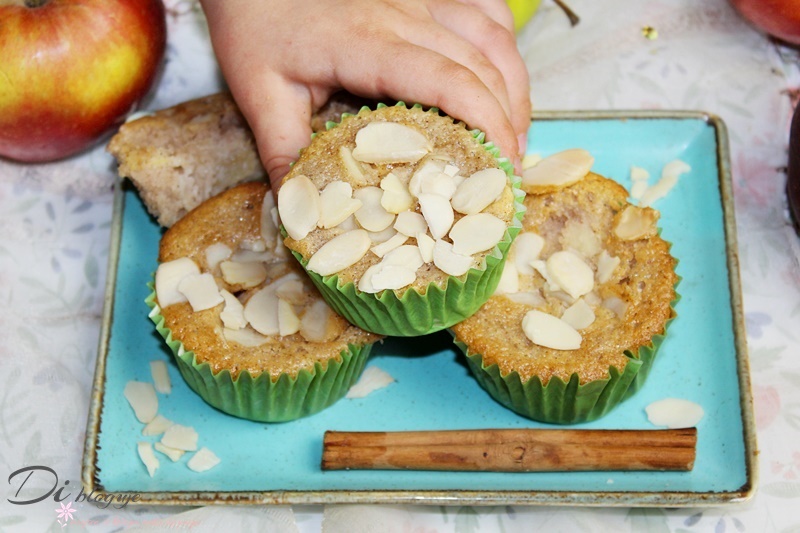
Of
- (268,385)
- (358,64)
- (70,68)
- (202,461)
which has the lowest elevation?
(202,461)

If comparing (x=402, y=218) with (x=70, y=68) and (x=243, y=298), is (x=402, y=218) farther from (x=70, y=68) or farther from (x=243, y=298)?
(x=70, y=68)

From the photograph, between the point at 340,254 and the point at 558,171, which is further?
the point at 558,171

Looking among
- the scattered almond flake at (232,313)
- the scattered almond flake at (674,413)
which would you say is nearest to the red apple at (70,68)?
the scattered almond flake at (232,313)

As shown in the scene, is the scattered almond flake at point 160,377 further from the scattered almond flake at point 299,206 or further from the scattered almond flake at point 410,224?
the scattered almond flake at point 410,224

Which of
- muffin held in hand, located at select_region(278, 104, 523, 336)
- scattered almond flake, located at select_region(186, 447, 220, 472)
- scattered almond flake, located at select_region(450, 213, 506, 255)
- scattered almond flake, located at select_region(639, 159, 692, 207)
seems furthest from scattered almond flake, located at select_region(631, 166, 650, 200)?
scattered almond flake, located at select_region(186, 447, 220, 472)

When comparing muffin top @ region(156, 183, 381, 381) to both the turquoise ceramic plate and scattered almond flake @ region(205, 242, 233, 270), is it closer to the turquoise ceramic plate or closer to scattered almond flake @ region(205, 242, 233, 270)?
scattered almond flake @ region(205, 242, 233, 270)

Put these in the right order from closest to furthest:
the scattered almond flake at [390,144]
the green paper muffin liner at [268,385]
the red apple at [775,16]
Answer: the scattered almond flake at [390,144], the green paper muffin liner at [268,385], the red apple at [775,16]

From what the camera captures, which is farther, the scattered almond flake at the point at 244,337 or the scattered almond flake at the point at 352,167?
the scattered almond flake at the point at 244,337

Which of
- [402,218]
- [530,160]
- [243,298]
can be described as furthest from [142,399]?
[530,160]

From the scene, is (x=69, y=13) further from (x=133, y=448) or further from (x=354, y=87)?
(x=133, y=448)
